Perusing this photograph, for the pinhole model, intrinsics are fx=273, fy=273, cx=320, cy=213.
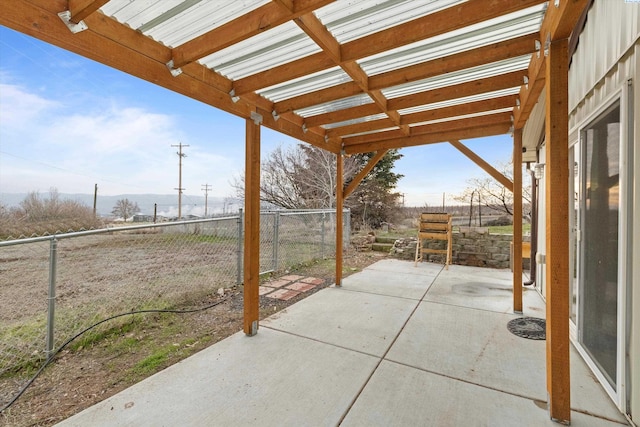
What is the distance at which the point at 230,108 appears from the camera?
2615 mm

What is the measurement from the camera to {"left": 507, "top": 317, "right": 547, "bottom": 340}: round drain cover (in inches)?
108

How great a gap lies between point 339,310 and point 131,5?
336 cm

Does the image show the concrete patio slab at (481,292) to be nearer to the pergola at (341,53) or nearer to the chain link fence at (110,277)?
the pergola at (341,53)

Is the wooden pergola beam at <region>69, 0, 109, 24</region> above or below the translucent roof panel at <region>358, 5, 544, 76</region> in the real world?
below

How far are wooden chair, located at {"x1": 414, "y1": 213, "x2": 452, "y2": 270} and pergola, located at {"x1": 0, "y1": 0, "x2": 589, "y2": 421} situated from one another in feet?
12.1

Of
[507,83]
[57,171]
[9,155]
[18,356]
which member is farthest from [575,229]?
[57,171]

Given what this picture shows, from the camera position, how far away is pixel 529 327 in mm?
2945

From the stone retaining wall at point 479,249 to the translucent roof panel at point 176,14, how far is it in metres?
6.29

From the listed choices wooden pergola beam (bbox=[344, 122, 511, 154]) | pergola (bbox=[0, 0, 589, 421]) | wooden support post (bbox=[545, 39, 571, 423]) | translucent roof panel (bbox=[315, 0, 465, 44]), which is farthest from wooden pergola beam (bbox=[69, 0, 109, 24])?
wooden pergola beam (bbox=[344, 122, 511, 154])

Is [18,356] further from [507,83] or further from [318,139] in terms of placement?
[507,83]

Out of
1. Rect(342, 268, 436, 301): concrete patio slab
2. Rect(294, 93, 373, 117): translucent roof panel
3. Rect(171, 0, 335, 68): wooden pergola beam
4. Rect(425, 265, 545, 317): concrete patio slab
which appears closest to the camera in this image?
Rect(171, 0, 335, 68): wooden pergola beam

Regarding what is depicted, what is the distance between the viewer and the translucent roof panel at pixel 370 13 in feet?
5.22

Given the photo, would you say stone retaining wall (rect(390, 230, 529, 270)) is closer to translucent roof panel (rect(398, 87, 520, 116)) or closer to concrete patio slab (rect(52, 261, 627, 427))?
concrete patio slab (rect(52, 261, 627, 427))

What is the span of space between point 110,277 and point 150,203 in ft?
65.1
